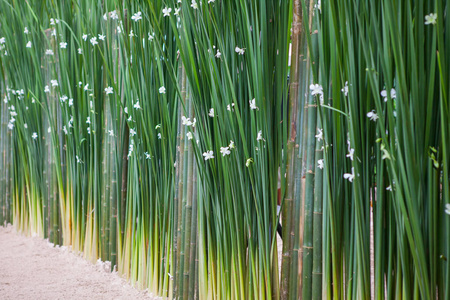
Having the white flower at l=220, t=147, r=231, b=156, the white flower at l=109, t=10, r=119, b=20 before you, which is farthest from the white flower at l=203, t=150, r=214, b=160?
the white flower at l=109, t=10, r=119, b=20

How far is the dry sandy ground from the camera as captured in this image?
85.6 inches

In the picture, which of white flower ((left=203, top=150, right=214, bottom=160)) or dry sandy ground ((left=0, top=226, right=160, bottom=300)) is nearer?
white flower ((left=203, top=150, right=214, bottom=160))

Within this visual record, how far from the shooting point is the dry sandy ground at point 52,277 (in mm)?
2174

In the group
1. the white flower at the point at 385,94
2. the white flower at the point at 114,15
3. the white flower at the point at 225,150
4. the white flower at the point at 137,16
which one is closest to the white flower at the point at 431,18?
the white flower at the point at 385,94

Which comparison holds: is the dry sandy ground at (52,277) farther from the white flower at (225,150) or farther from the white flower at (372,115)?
the white flower at (372,115)

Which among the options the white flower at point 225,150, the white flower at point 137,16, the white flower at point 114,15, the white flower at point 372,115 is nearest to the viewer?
the white flower at point 372,115

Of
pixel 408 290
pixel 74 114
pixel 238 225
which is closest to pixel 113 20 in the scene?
pixel 74 114

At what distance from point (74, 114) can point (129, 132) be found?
1.80 feet

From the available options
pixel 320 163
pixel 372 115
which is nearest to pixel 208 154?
pixel 320 163

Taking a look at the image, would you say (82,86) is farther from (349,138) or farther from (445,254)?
(445,254)

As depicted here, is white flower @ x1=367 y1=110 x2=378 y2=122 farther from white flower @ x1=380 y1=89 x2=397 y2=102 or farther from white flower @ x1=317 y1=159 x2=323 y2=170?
white flower @ x1=317 y1=159 x2=323 y2=170

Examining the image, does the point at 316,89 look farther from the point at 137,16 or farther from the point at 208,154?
the point at 137,16

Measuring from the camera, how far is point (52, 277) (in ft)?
7.95

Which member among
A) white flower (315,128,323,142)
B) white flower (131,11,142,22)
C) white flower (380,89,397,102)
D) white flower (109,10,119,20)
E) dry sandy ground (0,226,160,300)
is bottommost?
dry sandy ground (0,226,160,300)
